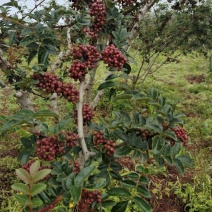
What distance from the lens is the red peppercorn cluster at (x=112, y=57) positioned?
146cm

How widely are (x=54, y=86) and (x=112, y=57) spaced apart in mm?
300

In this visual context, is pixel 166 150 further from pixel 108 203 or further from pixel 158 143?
pixel 108 203

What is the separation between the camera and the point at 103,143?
1591 millimetres

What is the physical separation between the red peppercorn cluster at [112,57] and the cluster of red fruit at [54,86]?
0.69ft

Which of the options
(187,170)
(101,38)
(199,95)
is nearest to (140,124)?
(101,38)

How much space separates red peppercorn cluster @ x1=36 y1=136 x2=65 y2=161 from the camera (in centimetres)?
140

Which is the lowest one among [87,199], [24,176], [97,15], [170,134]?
[87,199]

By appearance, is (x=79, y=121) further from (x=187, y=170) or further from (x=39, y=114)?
(x=187, y=170)

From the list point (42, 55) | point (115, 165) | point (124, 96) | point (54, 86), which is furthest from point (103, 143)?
point (42, 55)

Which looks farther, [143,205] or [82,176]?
[143,205]

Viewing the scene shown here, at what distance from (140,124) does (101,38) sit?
0.84 metres

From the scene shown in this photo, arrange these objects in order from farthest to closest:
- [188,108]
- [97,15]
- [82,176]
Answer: [188,108]
[97,15]
[82,176]

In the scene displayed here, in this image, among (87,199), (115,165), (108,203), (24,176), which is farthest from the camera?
(115,165)

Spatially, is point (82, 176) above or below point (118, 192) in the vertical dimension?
above
